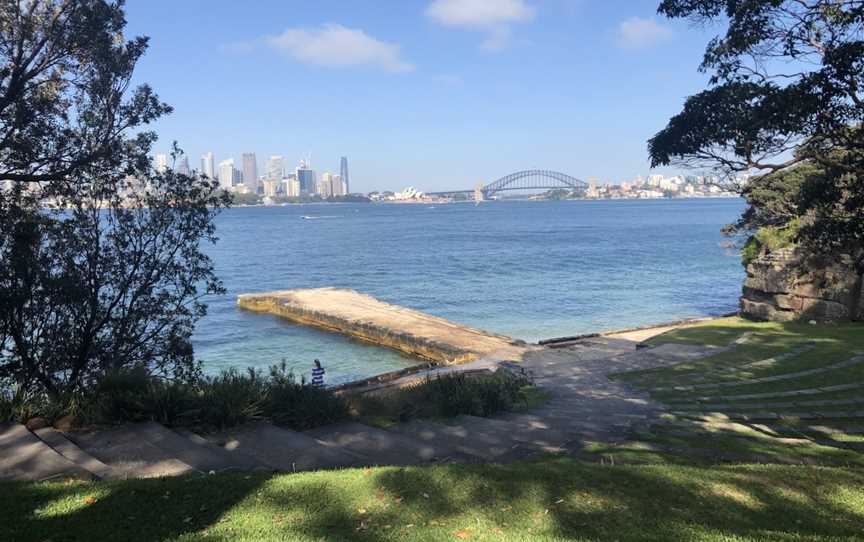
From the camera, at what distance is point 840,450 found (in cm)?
824

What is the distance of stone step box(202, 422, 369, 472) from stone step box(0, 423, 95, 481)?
6.34 feet

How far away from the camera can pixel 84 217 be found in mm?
12281

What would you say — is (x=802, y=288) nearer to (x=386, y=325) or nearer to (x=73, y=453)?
(x=386, y=325)

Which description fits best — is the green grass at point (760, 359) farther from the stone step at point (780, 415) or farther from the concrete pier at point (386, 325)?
the concrete pier at point (386, 325)

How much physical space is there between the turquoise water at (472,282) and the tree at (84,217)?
1170 cm

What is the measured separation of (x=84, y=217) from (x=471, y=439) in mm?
9348

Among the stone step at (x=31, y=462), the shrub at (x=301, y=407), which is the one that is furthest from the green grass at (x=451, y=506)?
the shrub at (x=301, y=407)

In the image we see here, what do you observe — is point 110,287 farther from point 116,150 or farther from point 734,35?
point 734,35

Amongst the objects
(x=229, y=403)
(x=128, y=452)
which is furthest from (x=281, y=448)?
(x=128, y=452)

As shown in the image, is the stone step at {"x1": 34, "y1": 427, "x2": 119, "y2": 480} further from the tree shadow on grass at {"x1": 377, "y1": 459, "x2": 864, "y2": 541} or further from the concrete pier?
the concrete pier

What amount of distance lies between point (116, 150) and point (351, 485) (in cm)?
1027

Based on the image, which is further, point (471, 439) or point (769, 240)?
point (769, 240)


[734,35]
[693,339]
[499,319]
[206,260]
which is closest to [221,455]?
[206,260]

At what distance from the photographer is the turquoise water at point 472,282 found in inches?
1195
